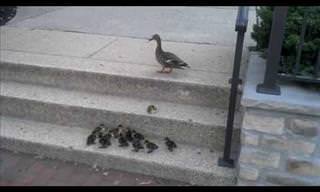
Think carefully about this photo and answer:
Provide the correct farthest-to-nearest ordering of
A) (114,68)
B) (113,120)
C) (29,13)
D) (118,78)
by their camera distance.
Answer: (29,13), (114,68), (118,78), (113,120)

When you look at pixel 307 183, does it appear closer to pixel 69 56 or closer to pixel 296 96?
pixel 296 96

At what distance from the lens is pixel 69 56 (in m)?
3.32

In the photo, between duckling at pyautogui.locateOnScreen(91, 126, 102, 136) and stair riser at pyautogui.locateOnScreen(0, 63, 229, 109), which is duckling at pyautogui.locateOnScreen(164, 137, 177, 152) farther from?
duckling at pyautogui.locateOnScreen(91, 126, 102, 136)

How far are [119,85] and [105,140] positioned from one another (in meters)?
0.51

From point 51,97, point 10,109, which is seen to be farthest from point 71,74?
point 10,109

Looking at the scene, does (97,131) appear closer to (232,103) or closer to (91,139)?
(91,139)

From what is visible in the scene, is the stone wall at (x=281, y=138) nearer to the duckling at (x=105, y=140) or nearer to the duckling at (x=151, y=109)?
the duckling at (x=151, y=109)

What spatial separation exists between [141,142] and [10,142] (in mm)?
1023

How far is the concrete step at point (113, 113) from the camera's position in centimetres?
264

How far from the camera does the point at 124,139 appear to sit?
2.69 metres

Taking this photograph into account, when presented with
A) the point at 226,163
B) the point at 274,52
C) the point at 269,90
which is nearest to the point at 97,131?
the point at 226,163

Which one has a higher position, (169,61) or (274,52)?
(274,52)

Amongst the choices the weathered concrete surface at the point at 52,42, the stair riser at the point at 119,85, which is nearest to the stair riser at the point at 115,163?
the stair riser at the point at 119,85
